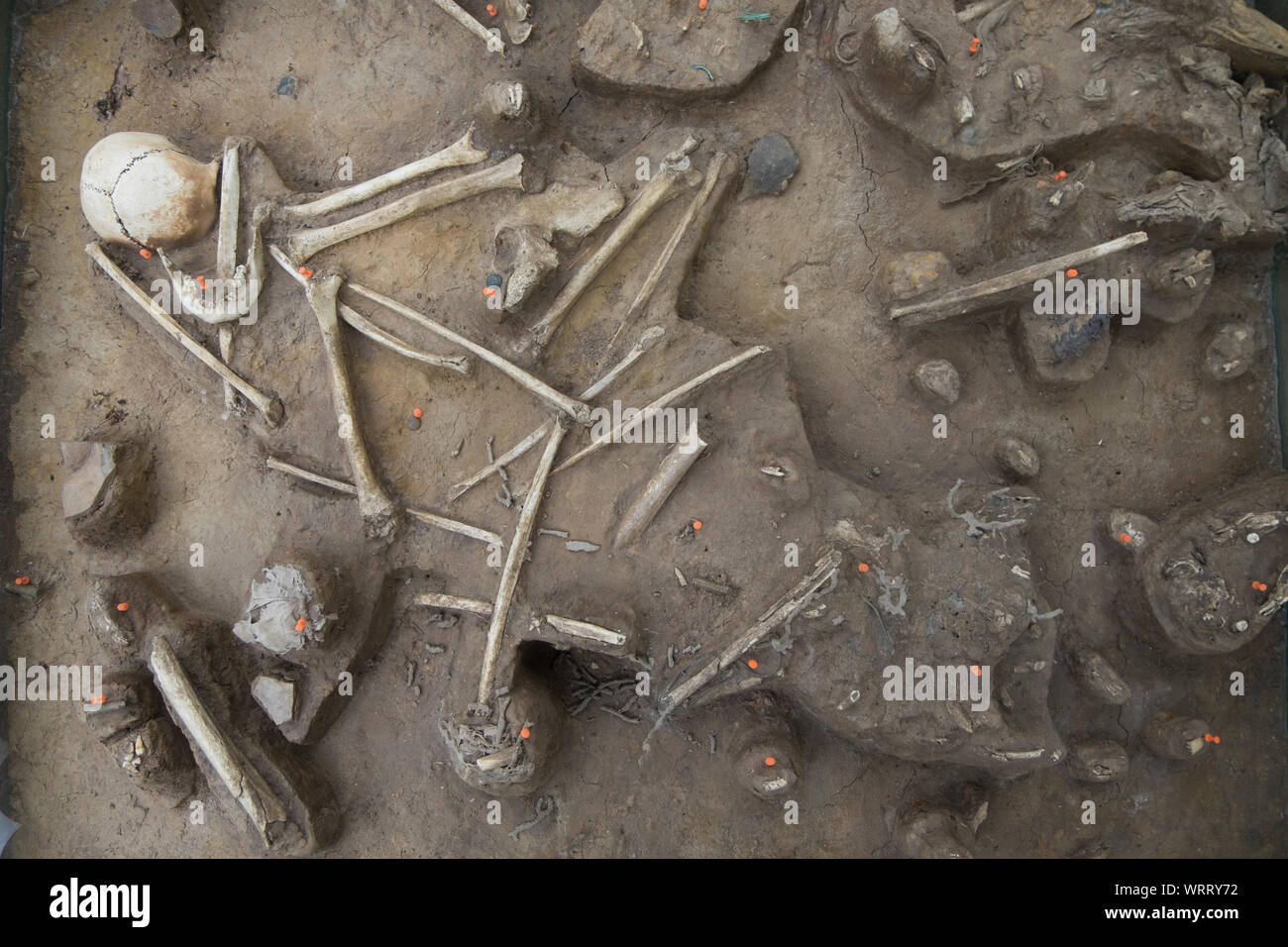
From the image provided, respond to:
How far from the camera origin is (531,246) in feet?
18.5

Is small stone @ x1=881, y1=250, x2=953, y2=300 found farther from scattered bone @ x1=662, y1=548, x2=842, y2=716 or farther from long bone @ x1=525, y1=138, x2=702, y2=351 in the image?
scattered bone @ x1=662, y1=548, x2=842, y2=716

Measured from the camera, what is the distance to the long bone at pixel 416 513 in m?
5.81

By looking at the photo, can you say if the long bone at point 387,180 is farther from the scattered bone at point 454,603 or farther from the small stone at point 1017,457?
the small stone at point 1017,457

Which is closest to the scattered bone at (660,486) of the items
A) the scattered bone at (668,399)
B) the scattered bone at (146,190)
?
the scattered bone at (668,399)

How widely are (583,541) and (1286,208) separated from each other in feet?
18.8

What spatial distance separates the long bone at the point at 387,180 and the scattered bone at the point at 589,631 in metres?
3.41

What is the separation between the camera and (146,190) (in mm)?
5836

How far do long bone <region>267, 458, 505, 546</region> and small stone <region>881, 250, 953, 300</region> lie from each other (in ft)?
11.5

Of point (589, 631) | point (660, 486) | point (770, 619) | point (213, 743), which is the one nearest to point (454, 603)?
point (589, 631)

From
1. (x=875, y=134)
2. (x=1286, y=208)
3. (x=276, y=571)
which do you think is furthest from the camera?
(x=875, y=134)

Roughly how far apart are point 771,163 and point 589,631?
384cm

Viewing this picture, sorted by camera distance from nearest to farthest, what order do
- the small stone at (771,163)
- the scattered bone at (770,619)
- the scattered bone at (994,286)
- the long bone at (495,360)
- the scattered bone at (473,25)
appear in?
the scattered bone at (770,619) → the scattered bone at (994,286) → the long bone at (495,360) → the scattered bone at (473,25) → the small stone at (771,163)
